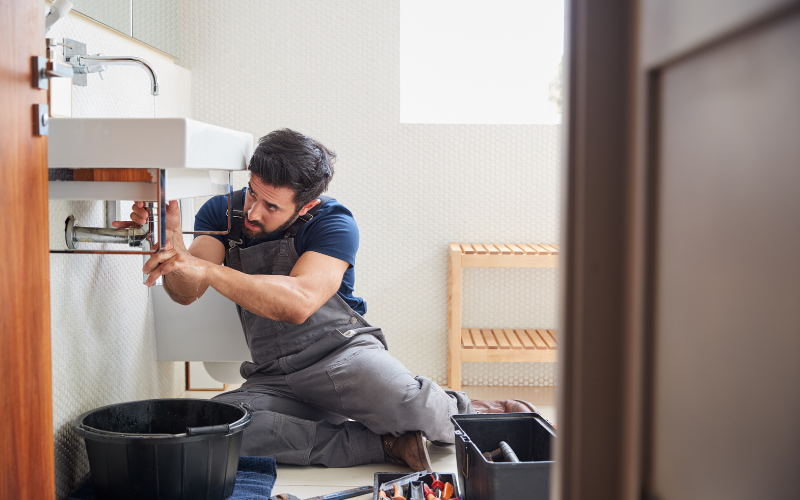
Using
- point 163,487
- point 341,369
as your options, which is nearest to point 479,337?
point 341,369

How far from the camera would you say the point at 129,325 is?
219 centimetres

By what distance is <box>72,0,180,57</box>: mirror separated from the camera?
2.05 metres

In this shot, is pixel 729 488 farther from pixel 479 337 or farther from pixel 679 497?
pixel 479 337

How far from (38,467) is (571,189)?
1.15 metres

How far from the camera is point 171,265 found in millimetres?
1655

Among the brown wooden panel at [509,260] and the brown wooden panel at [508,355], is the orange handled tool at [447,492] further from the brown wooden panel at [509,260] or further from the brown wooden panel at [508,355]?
the brown wooden panel at [509,260]

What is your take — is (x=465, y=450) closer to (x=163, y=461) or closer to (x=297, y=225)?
(x=163, y=461)

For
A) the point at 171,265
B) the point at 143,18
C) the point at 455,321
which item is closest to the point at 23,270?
the point at 171,265

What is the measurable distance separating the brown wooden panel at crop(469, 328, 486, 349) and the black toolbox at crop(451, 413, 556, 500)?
112cm

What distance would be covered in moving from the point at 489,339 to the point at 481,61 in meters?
1.43

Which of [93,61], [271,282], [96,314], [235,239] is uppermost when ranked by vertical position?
[93,61]

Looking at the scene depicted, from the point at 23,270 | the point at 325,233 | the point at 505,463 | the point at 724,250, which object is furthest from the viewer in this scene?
the point at 325,233

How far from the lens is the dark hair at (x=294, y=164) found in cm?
204

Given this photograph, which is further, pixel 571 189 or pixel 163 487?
pixel 163 487
